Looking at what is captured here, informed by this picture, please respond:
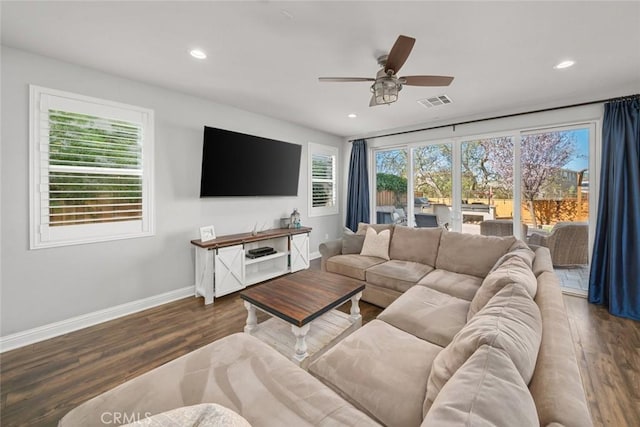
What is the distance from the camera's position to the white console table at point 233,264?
122 inches

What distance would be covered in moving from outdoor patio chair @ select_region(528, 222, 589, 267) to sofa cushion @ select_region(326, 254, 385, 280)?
240 centimetres

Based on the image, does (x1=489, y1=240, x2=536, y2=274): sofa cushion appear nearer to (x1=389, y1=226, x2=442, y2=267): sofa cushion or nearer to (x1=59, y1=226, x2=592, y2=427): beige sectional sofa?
(x1=59, y1=226, x2=592, y2=427): beige sectional sofa

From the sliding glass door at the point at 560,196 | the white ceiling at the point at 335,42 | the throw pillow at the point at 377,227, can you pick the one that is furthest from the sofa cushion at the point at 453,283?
the white ceiling at the point at 335,42

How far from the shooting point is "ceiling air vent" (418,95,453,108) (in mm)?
3305

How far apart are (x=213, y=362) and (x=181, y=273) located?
2274 mm

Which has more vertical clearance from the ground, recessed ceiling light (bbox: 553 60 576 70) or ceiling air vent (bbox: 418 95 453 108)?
ceiling air vent (bbox: 418 95 453 108)

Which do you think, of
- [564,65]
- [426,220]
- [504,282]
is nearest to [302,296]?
[504,282]

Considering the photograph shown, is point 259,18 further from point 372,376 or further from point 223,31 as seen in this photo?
point 372,376

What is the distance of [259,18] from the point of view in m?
1.84

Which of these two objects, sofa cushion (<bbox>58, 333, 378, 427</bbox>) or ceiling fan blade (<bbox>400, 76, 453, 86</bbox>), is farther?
ceiling fan blade (<bbox>400, 76, 453, 86</bbox>)

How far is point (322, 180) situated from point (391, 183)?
1.38 meters

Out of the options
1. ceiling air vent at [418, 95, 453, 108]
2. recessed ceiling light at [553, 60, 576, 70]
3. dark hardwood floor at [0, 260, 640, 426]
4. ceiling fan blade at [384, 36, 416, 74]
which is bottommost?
dark hardwood floor at [0, 260, 640, 426]

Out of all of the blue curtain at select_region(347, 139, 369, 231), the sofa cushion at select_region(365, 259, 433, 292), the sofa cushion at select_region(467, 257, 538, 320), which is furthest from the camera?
the blue curtain at select_region(347, 139, 369, 231)

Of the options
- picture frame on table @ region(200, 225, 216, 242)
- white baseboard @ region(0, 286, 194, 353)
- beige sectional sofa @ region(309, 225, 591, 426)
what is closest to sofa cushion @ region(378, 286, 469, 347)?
beige sectional sofa @ region(309, 225, 591, 426)
